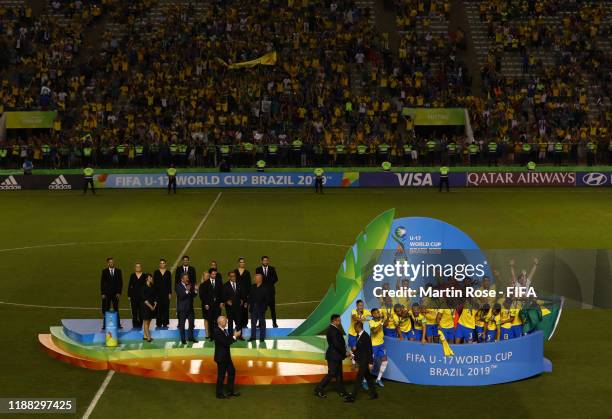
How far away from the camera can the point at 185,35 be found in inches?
2335

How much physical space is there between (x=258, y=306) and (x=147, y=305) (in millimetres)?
2225

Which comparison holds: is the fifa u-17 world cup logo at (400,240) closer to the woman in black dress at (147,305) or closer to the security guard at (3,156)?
the woman in black dress at (147,305)

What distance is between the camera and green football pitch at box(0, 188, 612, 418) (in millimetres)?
17359

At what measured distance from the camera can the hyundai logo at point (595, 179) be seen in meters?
49.8

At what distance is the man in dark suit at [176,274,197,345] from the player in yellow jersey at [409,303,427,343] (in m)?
4.49

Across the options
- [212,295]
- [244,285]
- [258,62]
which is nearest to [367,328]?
[244,285]

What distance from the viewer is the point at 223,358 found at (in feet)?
57.1

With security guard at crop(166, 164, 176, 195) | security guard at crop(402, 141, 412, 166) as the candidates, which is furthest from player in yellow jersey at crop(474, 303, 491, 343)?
security guard at crop(402, 141, 412, 166)

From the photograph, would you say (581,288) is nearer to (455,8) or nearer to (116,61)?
(116,61)

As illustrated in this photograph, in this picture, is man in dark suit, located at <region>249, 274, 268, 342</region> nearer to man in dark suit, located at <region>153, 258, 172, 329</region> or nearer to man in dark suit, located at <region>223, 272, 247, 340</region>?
man in dark suit, located at <region>223, 272, 247, 340</region>

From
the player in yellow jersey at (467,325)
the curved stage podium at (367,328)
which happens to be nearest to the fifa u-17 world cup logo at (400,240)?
the curved stage podium at (367,328)

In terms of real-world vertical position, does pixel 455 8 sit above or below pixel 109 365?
above

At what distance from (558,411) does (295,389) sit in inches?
179

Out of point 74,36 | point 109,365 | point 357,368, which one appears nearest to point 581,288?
point 357,368
